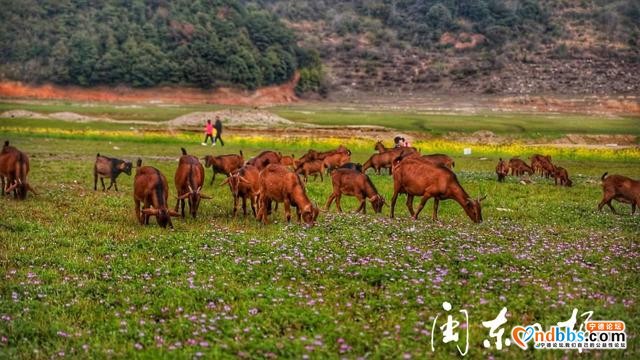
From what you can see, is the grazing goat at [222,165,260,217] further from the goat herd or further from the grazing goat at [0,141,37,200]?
the grazing goat at [0,141,37,200]

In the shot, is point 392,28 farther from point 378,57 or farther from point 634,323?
point 634,323

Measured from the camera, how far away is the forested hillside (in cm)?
11906

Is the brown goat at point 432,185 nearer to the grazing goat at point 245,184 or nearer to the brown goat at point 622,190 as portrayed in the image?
the grazing goat at point 245,184

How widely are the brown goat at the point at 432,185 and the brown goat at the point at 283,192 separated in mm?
3493

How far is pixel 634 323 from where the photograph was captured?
917 cm

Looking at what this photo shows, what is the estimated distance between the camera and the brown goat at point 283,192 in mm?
16900

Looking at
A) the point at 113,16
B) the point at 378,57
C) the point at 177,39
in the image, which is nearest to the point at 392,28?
the point at 378,57

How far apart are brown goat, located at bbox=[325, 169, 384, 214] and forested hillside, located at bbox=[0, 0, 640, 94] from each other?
101648 millimetres

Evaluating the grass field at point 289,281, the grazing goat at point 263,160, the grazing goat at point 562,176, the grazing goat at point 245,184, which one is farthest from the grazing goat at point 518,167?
the grazing goat at point 245,184

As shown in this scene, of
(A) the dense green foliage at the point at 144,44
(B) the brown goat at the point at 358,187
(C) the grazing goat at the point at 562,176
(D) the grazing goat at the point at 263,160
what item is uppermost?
(A) the dense green foliage at the point at 144,44

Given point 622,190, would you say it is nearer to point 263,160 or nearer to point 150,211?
point 263,160

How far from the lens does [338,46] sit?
15262 cm

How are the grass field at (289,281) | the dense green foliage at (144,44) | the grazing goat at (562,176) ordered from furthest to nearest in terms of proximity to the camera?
the dense green foliage at (144,44)
the grazing goat at (562,176)
the grass field at (289,281)

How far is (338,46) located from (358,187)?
446 feet
